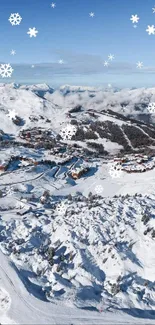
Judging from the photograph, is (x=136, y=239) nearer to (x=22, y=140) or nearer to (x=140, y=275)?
(x=140, y=275)

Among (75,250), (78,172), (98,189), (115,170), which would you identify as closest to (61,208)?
(75,250)

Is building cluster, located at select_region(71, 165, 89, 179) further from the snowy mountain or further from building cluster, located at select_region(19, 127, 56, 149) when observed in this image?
building cluster, located at select_region(19, 127, 56, 149)

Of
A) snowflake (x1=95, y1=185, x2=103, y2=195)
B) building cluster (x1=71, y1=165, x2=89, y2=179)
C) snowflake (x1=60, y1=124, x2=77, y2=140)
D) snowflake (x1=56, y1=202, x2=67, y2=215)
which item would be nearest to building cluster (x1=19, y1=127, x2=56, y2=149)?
snowflake (x1=60, y1=124, x2=77, y2=140)

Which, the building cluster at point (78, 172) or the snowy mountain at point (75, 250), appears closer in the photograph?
the snowy mountain at point (75, 250)

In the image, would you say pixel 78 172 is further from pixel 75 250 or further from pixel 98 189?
pixel 75 250

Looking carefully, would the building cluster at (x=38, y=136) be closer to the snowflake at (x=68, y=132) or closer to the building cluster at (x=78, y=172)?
the snowflake at (x=68, y=132)

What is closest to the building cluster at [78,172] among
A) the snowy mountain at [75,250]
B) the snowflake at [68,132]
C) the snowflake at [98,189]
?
the snowy mountain at [75,250]
